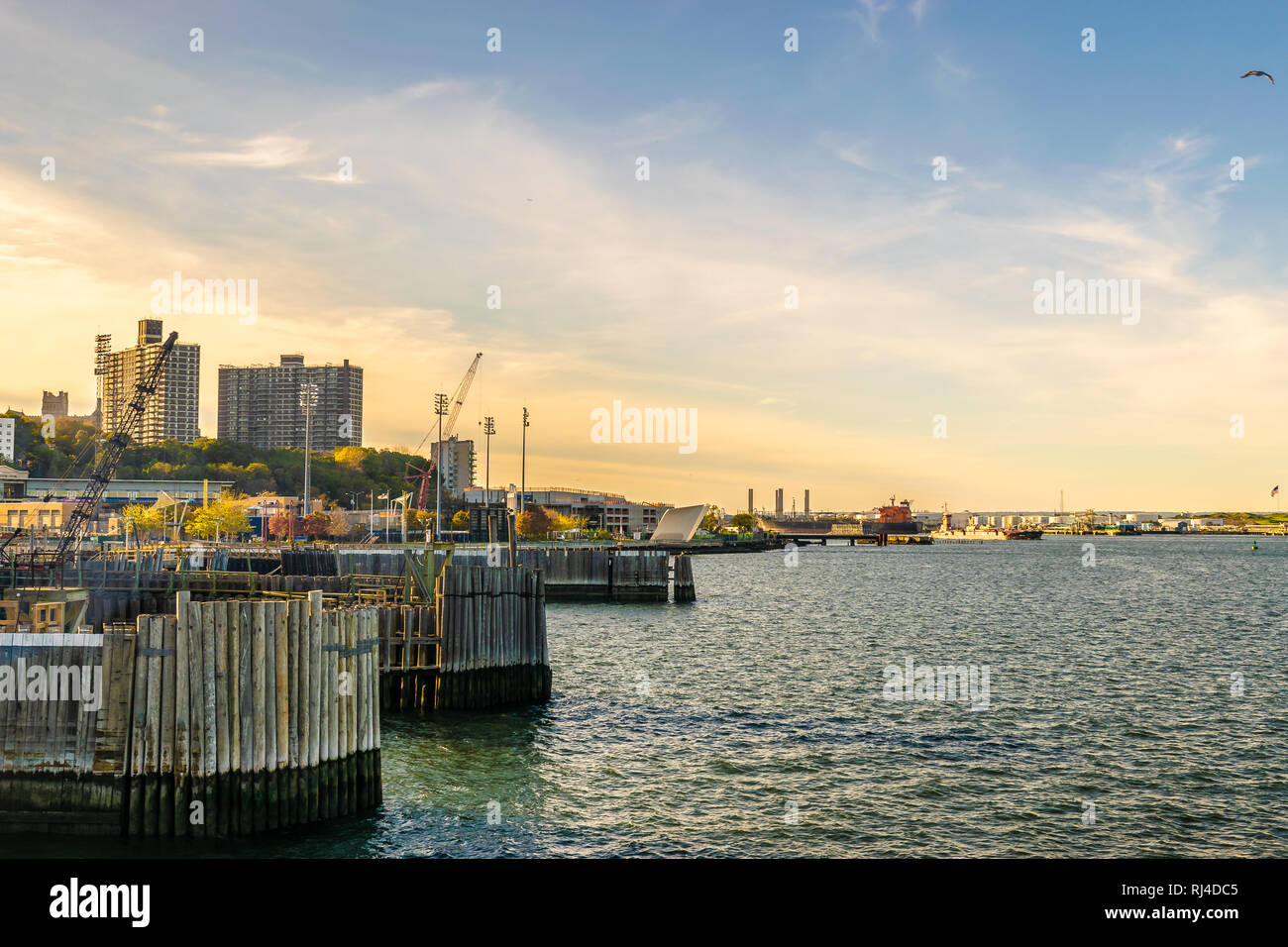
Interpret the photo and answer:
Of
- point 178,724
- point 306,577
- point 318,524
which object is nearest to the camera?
point 178,724

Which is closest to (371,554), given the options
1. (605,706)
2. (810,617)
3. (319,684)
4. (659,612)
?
(659,612)

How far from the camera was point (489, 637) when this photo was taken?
2825cm

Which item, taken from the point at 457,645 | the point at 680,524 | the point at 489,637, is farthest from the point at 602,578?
the point at 680,524

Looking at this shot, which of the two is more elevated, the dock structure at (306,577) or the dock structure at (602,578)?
the dock structure at (306,577)

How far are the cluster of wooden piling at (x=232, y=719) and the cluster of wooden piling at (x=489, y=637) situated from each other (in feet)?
36.5

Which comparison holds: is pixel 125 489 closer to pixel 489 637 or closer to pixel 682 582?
pixel 682 582

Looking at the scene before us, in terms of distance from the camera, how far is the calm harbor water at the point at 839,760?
58.5 ft

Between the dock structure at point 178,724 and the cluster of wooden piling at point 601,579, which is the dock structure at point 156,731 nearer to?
the dock structure at point 178,724

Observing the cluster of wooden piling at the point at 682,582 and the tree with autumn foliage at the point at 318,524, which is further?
the tree with autumn foliage at the point at 318,524

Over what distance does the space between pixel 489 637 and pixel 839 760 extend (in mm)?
10989

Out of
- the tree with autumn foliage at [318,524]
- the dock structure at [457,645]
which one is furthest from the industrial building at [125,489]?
the dock structure at [457,645]
